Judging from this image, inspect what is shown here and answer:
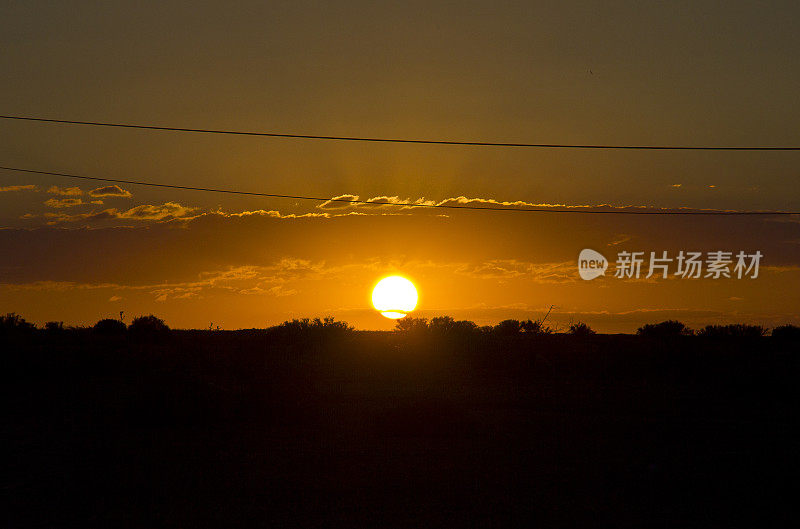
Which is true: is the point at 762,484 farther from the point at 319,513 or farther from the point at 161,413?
the point at 161,413

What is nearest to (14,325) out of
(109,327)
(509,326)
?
(109,327)

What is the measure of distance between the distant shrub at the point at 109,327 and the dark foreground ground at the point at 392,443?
1573 centimetres

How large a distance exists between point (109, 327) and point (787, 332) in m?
42.6

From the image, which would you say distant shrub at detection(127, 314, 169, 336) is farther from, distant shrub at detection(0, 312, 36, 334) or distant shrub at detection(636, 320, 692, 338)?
distant shrub at detection(636, 320, 692, 338)

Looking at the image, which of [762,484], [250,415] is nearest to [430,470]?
[762,484]

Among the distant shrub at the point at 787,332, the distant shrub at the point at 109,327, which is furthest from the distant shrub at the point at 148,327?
the distant shrub at the point at 787,332

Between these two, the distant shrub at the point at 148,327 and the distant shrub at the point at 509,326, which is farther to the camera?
the distant shrub at the point at 509,326

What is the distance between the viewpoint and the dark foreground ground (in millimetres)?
12930

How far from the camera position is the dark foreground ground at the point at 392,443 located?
12.9 meters

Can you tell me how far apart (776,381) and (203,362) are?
70.8ft

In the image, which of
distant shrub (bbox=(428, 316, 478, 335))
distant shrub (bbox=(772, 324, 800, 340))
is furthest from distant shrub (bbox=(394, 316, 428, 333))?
distant shrub (bbox=(772, 324, 800, 340))

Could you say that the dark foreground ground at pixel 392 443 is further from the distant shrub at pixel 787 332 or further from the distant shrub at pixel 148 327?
the distant shrub at pixel 787 332

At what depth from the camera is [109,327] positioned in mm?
52625

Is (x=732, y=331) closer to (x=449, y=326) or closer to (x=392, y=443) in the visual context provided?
(x=449, y=326)
